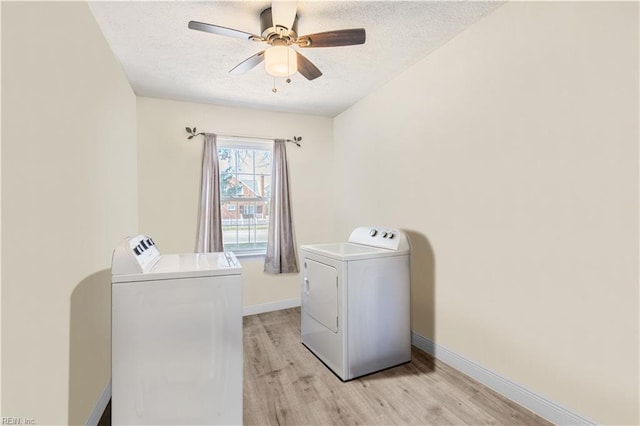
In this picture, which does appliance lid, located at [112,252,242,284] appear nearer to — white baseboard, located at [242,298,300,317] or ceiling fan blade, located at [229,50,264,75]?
ceiling fan blade, located at [229,50,264,75]

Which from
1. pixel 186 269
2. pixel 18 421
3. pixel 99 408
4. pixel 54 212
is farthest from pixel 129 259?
pixel 99 408

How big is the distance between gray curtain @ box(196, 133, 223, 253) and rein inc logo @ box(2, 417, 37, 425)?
226 cm

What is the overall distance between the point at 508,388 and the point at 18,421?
243 cm

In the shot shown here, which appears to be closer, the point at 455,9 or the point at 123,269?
the point at 123,269

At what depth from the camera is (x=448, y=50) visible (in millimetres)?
2312

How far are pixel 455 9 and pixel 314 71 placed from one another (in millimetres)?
967

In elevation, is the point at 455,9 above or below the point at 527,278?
above

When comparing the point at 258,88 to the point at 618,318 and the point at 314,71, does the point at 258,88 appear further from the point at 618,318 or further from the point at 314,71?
the point at 618,318

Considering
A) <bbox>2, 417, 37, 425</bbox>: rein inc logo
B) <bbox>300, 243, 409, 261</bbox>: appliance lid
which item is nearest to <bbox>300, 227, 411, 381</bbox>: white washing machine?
<bbox>300, 243, 409, 261</bbox>: appliance lid

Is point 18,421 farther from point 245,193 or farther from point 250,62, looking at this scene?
point 245,193

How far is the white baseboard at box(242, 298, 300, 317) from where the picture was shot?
3631 mm

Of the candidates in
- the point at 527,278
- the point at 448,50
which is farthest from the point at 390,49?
the point at 527,278

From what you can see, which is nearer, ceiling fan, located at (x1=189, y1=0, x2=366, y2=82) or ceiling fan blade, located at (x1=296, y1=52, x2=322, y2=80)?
ceiling fan, located at (x1=189, y1=0, x2=366, y2=82)

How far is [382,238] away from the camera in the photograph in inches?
102
